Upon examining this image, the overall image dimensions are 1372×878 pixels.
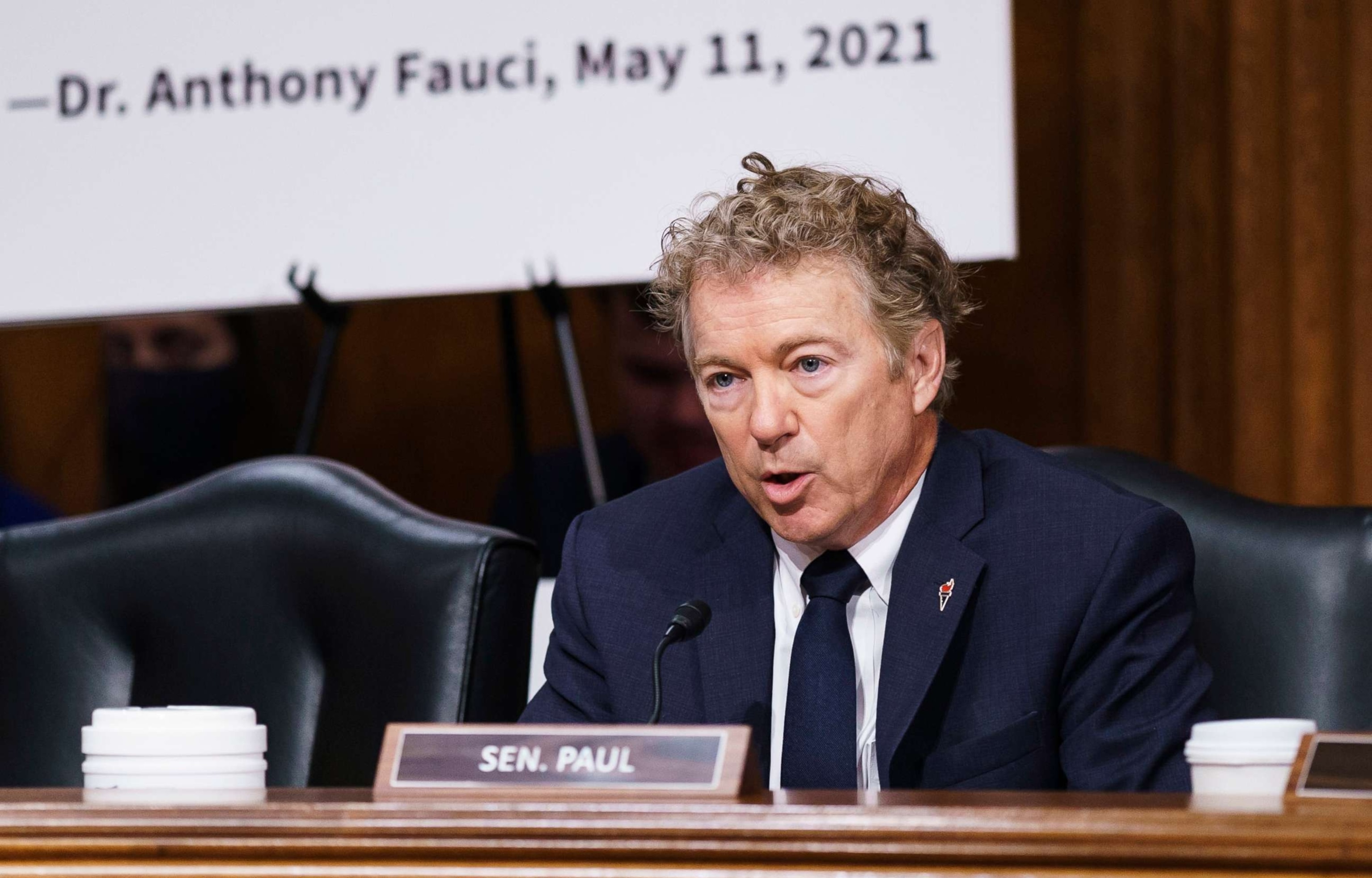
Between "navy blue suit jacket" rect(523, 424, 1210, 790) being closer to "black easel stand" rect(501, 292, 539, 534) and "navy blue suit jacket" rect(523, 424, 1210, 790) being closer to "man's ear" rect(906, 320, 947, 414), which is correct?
"man's ear" rect(906, 320, 947, 414)

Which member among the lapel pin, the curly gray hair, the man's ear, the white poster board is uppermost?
the white poster board

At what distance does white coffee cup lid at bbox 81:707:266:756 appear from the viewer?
1.30 m

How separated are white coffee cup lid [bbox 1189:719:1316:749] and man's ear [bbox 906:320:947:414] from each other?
0.70 metres

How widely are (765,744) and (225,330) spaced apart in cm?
205

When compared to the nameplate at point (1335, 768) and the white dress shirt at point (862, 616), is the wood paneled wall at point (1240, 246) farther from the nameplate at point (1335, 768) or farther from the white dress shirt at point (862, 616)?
the nameplate at point (1335, 768)

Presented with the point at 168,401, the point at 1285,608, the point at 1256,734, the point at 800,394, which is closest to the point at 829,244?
the point at 800,394

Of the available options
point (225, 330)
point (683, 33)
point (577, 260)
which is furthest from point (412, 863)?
point (225, 330)

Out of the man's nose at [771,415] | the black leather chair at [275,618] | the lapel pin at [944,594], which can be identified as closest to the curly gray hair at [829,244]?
the man's nose at [771,415]

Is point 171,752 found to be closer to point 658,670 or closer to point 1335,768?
point 658,670

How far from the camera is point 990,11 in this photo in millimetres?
2279

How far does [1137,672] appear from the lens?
1612mm

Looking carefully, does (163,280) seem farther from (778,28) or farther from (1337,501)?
(1337,501)

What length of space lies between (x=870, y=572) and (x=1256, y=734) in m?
0.68

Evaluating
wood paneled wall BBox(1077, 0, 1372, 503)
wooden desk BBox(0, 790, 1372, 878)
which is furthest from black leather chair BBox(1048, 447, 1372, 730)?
wood paneled wall BBox(1077, 0, 1372, 503)
